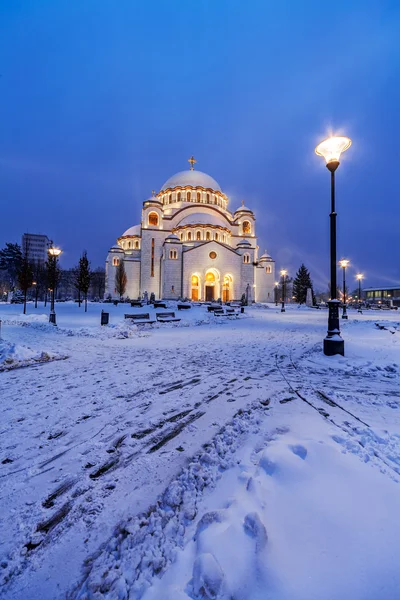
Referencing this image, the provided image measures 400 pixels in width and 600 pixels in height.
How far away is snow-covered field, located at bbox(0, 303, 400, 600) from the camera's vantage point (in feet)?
4.66

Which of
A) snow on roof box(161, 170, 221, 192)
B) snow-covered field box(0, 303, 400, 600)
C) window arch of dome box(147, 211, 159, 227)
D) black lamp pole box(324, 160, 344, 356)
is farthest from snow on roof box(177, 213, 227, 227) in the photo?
snow-covered field box(0, 303, 400, 600)

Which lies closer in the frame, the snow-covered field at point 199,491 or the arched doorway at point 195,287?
the snow-covered field at point 199,491

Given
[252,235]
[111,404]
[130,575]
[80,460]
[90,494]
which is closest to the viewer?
[130,575]

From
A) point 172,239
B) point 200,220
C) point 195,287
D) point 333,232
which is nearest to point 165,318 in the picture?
point 333,232

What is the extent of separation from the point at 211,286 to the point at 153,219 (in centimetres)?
1859

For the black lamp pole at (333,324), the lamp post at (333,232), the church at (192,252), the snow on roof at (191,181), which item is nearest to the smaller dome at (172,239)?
the church at (192,252)

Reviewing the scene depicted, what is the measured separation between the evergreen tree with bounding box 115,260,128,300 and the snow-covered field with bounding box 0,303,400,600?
47.4 meters

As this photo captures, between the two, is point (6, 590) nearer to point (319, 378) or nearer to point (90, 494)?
point (90, 494)

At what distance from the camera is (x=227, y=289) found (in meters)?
51.0

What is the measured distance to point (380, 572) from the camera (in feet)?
4.44

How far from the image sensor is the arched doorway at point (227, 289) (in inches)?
1978

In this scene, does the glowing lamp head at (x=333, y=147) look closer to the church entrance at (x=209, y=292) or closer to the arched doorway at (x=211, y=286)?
the arched doorway at (x=211, y=286)

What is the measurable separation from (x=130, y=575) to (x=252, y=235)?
61921mm

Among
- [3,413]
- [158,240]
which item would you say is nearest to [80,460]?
[3,413]
